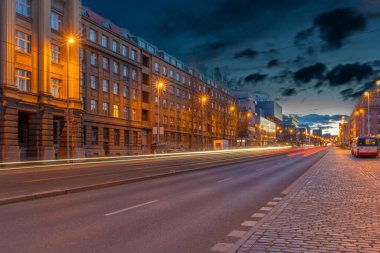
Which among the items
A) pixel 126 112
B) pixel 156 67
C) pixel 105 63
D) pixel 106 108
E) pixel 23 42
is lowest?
pixel 126 112

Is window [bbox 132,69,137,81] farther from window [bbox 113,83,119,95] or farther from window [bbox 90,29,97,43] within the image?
window [bbox 90,29,97,43]

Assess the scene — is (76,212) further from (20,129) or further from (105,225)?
(20,129)

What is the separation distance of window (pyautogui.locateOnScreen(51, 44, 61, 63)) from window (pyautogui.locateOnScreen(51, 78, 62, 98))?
2147 mm

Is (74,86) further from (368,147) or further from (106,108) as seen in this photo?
(368,147)

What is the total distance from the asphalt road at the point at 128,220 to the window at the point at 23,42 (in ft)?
95.1

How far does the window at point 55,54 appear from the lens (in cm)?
4275

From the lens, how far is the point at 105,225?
8.37 m

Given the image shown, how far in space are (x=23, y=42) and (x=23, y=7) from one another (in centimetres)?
371

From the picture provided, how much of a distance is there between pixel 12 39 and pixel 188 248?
35.7 meters

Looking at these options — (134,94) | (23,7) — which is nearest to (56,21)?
(23,7)

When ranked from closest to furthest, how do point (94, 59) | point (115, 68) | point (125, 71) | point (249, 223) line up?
point (249, 223), point (94, 59), point (115, 68), point (125, 71)

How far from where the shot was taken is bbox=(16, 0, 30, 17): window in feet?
128

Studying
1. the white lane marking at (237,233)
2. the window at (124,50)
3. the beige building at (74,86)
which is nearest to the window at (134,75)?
the beige building at (74,86)

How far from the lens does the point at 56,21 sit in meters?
44.2
